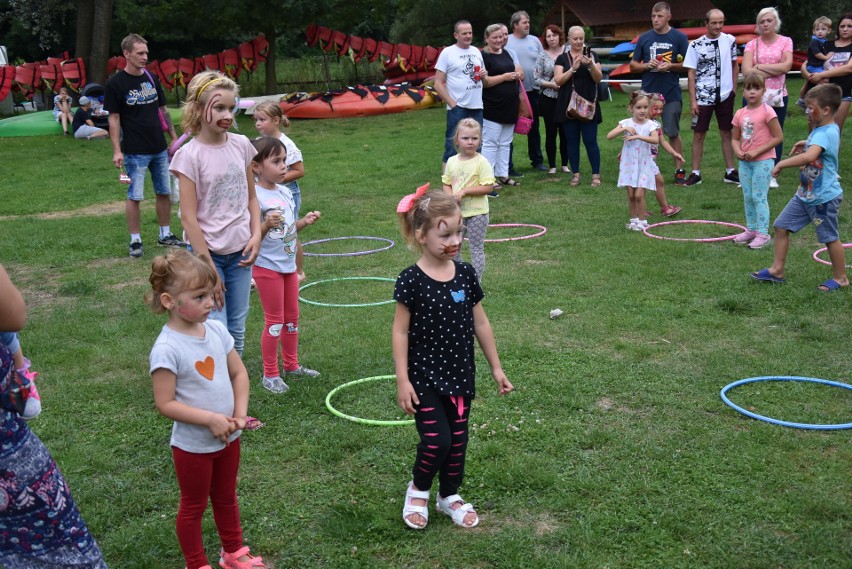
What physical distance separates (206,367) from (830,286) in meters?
5.54

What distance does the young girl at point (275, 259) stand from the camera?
517cm

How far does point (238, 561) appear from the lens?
353cm

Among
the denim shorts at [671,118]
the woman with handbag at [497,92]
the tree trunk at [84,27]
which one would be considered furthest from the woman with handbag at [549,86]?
the tree trunk at [84,27]

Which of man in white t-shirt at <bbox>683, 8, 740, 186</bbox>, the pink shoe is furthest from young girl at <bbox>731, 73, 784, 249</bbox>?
the pink shoe

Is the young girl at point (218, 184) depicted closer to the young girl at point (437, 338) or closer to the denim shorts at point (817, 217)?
the young girl at point (437, 338)

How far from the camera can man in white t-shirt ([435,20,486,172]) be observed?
10805 millimetres

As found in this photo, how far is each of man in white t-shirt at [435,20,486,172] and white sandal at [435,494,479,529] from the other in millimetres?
7296

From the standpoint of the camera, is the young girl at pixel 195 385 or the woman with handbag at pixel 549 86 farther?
the woman with handbag at pixel 549 86

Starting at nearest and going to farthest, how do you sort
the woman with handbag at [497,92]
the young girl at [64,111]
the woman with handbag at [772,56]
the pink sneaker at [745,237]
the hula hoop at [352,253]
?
1. the pink sneaker at [745,237]
2. the hula hoop at [352,253]
3. the woman with handbag at [772,56]
4. the woman with handbag at [497,92]
5. the young girl at [64,111]

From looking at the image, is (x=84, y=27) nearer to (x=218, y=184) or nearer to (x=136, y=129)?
(x=136, y=129)

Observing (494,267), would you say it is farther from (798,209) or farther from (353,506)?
(353,506)

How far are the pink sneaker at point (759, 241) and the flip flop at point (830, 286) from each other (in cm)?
135

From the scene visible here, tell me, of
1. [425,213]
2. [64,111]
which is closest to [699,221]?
[425,213]

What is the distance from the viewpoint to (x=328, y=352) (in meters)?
6.08
